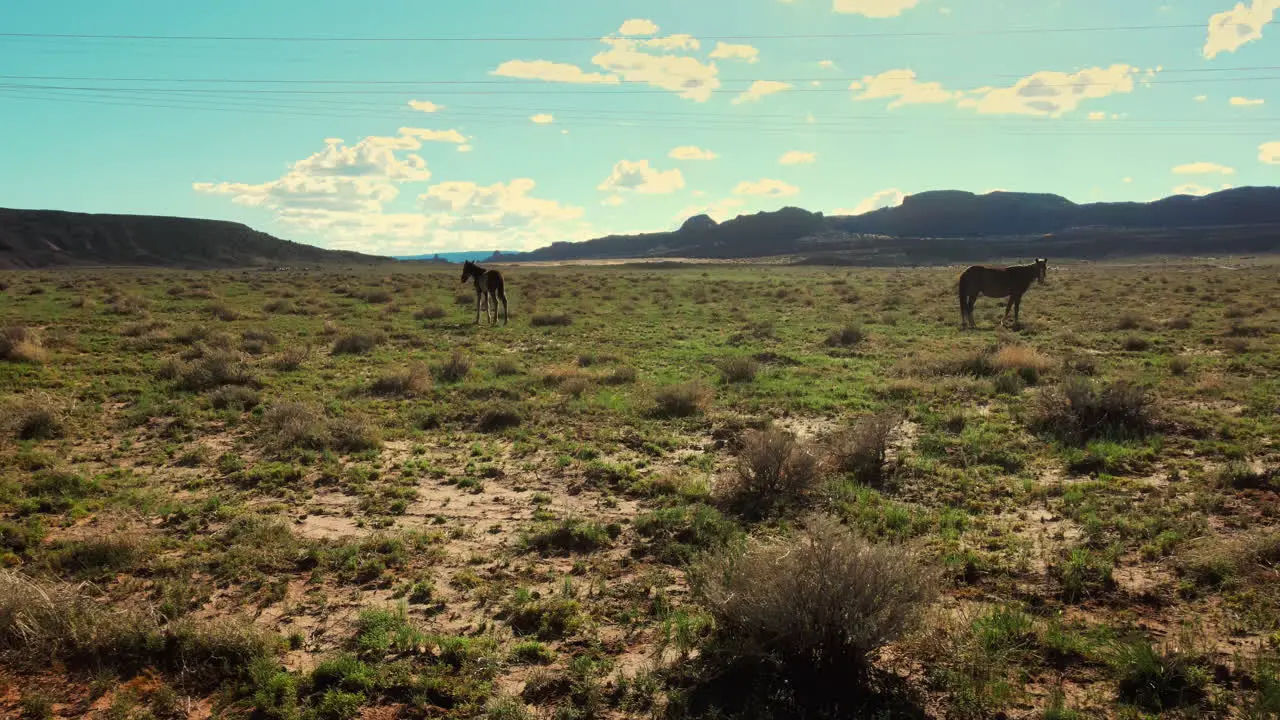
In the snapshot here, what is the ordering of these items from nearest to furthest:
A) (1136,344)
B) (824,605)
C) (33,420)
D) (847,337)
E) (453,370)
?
(824,605), (33,420), (453,370), (1136,344), (847,337)

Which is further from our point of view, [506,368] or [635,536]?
[506,368]

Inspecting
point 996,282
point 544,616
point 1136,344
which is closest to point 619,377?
point 544,616

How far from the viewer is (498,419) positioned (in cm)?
1075

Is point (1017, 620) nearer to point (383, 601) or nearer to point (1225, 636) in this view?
point (1225, 636)

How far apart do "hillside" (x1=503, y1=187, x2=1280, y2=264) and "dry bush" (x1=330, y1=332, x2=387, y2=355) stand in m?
87.5

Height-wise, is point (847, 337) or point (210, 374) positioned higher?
point (210, 374)

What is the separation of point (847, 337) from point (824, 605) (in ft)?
50.1

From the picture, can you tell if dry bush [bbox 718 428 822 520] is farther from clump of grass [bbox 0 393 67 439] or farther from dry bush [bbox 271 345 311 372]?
dry bush [bbox 271 345 311 372]

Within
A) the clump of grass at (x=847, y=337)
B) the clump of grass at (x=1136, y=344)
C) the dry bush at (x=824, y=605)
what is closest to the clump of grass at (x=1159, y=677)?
the dry bush at (x=824, y=605)

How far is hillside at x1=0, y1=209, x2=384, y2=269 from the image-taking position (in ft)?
282

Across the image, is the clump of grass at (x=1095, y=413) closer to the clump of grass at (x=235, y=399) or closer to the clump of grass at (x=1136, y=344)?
the clump of grass at (x=1136, y=344)

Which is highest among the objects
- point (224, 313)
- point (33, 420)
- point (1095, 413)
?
point (224, 313)

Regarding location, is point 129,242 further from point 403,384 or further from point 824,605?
point 824,605

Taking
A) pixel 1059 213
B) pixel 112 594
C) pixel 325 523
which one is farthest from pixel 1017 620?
pixel 1059 213
